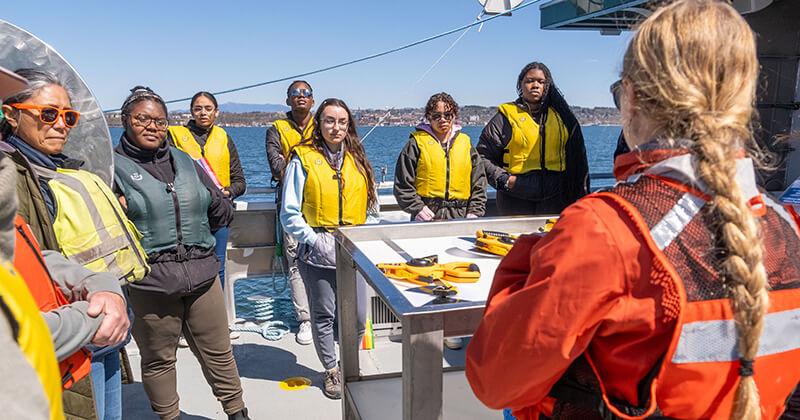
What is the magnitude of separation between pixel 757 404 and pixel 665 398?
0.15 meters

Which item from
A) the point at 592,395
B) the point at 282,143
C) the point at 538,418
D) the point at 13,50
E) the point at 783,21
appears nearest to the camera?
the point at 592,395

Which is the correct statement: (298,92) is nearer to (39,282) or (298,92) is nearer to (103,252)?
(103,252)

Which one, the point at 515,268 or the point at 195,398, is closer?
the point at 515,268

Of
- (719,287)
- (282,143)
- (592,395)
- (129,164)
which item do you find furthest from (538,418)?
(282,143)

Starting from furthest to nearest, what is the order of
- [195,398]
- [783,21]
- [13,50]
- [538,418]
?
1. [783,21]
2. [195,398]
3. [13,50]
4. [538,418]

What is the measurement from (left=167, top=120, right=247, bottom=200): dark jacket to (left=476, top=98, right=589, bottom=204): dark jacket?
1.85 metres

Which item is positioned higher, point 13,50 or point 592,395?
point 13,50

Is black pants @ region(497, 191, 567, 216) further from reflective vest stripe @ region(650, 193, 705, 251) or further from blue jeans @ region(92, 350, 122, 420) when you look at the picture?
reflective vest stripe @ region(650, 193, 705, 251)

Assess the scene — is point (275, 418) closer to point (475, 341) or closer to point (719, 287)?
point (475, 341)

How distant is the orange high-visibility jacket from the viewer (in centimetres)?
81

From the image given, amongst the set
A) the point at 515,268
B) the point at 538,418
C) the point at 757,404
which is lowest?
the point at 538,418

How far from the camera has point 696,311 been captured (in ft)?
2.66

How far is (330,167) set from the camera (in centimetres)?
299

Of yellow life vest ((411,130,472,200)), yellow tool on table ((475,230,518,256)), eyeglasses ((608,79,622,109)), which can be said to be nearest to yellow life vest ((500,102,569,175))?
yellow life vest ((411,130,472,200))
